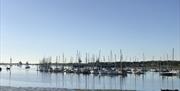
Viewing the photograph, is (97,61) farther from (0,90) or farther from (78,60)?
(0,90)

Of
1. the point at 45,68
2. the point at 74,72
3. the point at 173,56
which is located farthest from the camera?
the point at 45,68

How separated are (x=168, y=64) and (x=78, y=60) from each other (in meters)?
40.2

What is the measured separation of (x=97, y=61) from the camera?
168250 millimetres

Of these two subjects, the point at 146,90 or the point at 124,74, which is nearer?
the point at 146,90

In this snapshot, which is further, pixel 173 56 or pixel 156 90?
pixel 173 56

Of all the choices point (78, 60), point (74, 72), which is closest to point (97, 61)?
point (78, 60)

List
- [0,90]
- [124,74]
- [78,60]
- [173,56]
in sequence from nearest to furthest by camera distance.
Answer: [0,90] < [124,74] < [173,56] < [78,60]

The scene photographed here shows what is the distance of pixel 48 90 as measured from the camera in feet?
187

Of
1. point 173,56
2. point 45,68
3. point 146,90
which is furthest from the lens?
point 45,68

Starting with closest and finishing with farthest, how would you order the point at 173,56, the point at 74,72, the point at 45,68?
the point at 173,56 → the point at 74,72 → the point at 45,68

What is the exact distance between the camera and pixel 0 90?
176 feet

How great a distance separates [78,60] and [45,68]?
957 inches

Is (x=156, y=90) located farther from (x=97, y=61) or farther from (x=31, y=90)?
(x=97, y=61)

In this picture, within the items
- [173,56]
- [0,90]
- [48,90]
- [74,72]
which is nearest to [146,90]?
[48,90]
